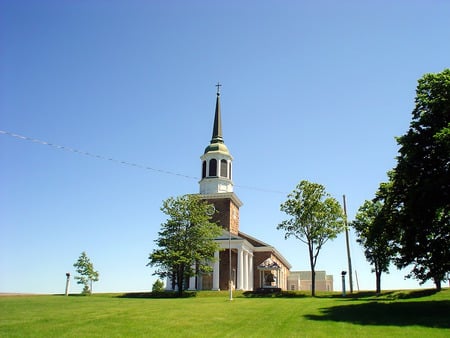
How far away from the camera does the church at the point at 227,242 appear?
4903 cm

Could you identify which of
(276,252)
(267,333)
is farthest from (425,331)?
(276,252)

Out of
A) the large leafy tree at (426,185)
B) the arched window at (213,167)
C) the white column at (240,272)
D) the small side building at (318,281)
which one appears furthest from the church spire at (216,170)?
the small side building at (318,281)

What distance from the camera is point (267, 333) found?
565 inches

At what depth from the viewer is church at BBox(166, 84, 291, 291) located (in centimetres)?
4903

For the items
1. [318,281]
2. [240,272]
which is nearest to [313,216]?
[240,272]

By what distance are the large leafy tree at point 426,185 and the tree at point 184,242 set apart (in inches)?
863

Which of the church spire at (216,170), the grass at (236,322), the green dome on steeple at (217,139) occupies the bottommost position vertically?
the grass at (236,322)

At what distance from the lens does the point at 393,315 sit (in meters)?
18.3

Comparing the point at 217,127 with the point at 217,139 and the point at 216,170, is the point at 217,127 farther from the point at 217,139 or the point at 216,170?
the point at 216,170

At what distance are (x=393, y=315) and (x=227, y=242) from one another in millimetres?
31903

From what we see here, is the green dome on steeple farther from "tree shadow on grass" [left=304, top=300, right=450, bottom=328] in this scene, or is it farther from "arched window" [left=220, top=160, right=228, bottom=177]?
"tree shadow on grass" [left=304, top=300, right=450, bottom=328]

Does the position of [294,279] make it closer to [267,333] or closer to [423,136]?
[423,136]

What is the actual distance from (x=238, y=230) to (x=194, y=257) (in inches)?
681

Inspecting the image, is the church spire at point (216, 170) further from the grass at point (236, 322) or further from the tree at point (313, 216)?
the grass at point (236, 322)
